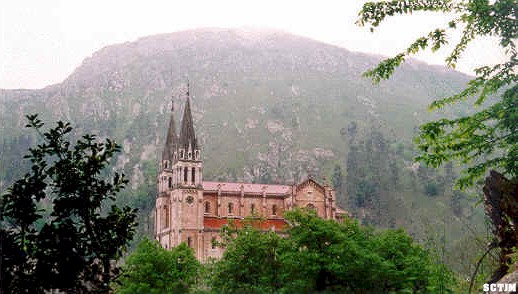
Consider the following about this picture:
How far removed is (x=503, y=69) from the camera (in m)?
13.3

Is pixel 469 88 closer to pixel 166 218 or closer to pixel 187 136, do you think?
pixel 187 136

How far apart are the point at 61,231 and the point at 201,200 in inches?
2768

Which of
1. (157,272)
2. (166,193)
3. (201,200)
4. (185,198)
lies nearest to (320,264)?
(157,272)

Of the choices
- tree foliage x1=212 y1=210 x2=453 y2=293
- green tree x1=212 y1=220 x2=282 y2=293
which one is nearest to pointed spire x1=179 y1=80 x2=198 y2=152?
green tree x1=212 y1=220 x2=282 y2=293

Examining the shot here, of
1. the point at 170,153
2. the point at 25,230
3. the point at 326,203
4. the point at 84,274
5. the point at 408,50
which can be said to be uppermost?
the point at 170,153

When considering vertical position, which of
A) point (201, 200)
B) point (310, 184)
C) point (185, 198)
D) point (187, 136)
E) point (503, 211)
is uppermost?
point (187, 136)

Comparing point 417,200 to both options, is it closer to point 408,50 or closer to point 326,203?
Result: point 326,203

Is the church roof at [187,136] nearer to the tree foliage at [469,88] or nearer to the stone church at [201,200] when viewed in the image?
the stone church at [201,200]

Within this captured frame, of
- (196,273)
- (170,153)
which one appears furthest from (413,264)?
(170,153)

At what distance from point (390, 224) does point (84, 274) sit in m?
137

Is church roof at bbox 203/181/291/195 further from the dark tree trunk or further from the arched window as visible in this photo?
the dark tree trunk

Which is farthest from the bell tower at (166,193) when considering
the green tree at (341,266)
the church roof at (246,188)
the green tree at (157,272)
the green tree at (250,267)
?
the green tree at (341,266)

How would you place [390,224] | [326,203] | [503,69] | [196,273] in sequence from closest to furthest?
[503,69] → [196,273] → [326,203] → [390,224]

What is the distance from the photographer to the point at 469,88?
495 inches
